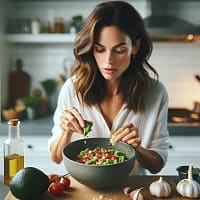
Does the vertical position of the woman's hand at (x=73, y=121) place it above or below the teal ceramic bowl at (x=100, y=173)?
above

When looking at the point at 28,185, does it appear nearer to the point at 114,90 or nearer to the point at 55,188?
the point at 55,188

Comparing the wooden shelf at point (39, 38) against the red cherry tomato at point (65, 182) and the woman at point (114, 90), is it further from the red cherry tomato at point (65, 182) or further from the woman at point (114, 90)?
the red cherry tomato at point (65, 182)

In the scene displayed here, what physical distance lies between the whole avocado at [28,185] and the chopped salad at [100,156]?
174 mm

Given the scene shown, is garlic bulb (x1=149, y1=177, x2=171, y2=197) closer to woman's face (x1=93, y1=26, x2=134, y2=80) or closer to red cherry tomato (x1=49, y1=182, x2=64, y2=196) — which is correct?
red cherry tomato (x1=49, y1=182, x2=64, y2=196)

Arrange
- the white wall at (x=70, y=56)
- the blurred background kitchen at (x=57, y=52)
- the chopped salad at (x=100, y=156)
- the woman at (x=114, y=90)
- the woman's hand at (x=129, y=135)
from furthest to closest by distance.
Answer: the white wall at (x=70, y=56), the blurred background kitchen at (x=57, y=52), the woman at (x=114, y=90), the woman's hand at (x=129, y=135), the chopped salad at (x=100, y=156)

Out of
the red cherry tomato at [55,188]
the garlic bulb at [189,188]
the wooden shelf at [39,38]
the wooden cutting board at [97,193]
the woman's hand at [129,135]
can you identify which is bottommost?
the wooden cutting board at [97,193]

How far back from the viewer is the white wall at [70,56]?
3.39m

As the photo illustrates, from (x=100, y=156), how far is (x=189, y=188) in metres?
0.31

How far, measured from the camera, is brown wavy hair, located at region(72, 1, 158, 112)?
5.51 feet

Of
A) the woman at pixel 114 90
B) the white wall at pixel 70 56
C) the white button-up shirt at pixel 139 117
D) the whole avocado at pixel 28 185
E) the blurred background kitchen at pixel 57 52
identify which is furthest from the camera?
the white wall at pixel 70 56

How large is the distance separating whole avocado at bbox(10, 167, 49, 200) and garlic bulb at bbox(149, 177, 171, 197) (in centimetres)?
34

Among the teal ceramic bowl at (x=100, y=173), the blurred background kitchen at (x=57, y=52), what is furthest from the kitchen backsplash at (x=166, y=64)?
the teal ceramic bowl at (x=100, y=173)

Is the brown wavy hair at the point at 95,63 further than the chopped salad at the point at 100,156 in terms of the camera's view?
Yes

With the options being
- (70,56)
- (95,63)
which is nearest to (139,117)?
(95,63)
